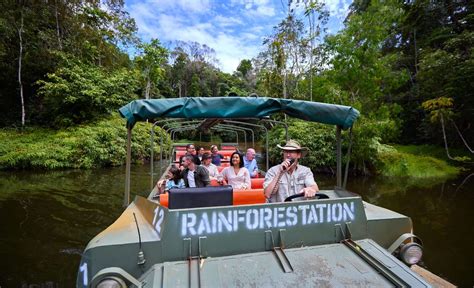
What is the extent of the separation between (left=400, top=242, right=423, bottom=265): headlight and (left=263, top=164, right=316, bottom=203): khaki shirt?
3.72ft

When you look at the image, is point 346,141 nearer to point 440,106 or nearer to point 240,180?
point 440,106

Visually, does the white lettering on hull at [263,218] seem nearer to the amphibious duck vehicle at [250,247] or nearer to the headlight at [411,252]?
the amphibious duck vehicle at [250,247]

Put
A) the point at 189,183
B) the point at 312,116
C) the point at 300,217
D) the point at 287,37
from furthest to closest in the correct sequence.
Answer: the point at 287,37 → the point at 189,183 → the point at 312,116 → the point at 300,217

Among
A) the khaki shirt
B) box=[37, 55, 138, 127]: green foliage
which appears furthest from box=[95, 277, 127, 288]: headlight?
box=[37, 55, 138, 127]: green foliage

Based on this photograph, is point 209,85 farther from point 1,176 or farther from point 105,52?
point 1,176

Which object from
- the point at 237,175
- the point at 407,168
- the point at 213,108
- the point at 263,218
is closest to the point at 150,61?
the point at 407,168

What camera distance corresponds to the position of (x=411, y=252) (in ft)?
8.82

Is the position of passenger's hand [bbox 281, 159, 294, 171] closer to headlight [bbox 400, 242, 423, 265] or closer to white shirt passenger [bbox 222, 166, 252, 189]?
headlight [bbox 400, 242, 423, 265]

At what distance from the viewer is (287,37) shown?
68.8ft

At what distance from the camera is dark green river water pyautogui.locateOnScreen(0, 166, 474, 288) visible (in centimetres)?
522

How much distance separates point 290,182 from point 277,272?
144 centimetres

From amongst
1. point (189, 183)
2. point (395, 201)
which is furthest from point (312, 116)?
point (395, 201)

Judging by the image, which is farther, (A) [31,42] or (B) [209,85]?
(B) [209,85]

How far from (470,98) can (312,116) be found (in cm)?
1794
